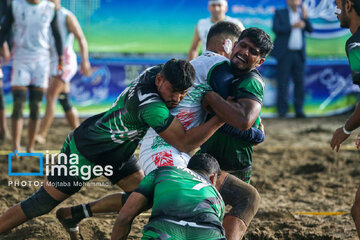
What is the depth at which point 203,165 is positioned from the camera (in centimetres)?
382

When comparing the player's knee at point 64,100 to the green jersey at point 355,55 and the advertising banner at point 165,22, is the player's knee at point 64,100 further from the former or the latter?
the green jersey at point 355,55

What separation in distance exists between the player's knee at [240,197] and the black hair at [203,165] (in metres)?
0.51

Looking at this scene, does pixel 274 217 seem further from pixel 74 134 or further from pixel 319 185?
pixel 74 134

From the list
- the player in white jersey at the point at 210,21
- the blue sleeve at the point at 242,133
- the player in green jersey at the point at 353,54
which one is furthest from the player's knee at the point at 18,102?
the player in green jersey at the point at 353,54

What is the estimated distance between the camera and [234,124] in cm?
398

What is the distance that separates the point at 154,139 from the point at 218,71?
2.25ft

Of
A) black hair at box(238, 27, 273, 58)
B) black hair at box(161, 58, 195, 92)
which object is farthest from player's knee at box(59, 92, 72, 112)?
black hair at box(161, 58, 195, 92)

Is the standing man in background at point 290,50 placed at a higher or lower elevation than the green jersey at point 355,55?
lower

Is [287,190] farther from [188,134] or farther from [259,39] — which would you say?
[188,134]

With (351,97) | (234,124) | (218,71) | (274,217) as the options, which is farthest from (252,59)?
(351,97)

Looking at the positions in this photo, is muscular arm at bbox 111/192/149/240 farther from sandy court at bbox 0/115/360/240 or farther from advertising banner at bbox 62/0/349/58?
advertising banner at bbox 62/0/349/58

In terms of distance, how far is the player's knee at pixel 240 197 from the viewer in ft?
14.2

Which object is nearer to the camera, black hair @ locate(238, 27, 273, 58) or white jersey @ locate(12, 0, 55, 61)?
black hair @ locate(238, 27, 273, 58)

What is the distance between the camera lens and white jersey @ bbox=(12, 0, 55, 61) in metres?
7.91
